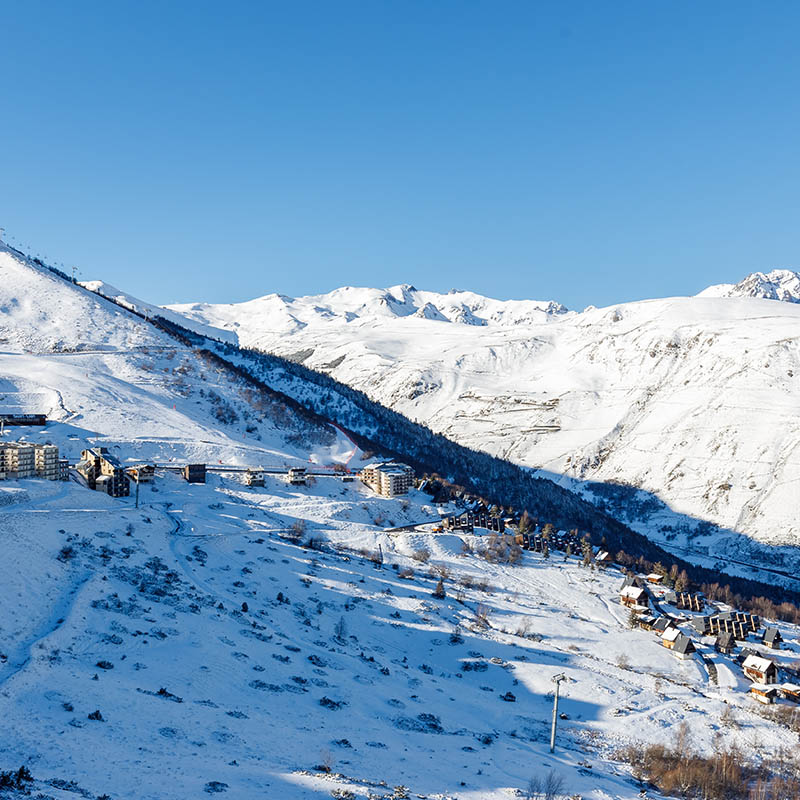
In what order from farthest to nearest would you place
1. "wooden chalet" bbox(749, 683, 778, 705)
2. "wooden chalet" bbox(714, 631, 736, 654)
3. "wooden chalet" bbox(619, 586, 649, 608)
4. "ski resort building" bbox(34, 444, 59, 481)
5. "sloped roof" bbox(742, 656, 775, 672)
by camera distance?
1. "wooden chalet" bbox(619, 586, 649, 608)
2. "ski resort building" bbox(34, 444, 59, 481)
3. "wooden chalet" bbox(714, 631, 736, 654)
4. "sloped roof" bbox(742, 656, 775, 672)
5. "wooden chalet" bbox(749, 683, 778, 705)

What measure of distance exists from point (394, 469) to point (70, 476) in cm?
4667

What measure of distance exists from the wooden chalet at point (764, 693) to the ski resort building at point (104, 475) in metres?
69.0

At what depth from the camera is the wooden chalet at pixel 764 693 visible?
52487 millimetres

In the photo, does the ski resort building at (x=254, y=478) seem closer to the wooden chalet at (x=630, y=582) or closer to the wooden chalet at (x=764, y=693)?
the wooden chalet at (x=630, y=582)

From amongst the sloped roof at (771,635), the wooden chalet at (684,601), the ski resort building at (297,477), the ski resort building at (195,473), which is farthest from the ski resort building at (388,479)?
the sloped roof at (771,635)

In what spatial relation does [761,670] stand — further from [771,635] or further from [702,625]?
[771,635]

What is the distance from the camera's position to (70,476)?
77.7m

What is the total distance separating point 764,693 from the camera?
5303 cm

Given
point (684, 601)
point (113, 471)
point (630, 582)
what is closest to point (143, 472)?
point (113, 471)

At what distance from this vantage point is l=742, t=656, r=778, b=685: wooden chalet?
5591 cm

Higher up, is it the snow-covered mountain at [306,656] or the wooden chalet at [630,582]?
the snow-covered mountain at [306,656]

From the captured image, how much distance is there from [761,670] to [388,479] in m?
54.7

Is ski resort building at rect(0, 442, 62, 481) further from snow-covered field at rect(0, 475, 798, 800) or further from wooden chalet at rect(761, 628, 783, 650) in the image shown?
wooden chalet at rect(761, 628, 783, 650)

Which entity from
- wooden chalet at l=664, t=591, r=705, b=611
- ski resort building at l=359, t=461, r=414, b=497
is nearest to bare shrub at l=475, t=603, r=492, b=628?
wooden chalet at l=664, t=591, r=705, b=611
